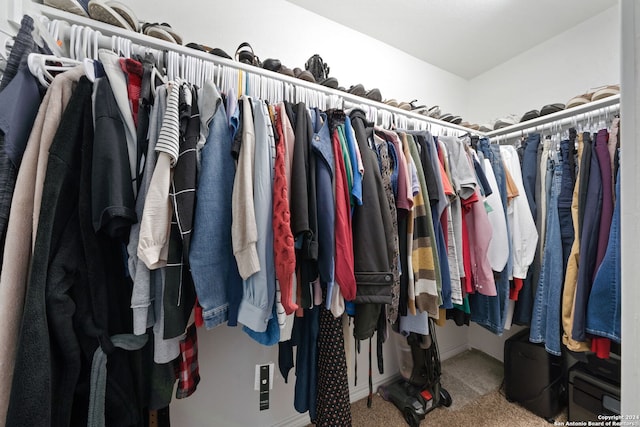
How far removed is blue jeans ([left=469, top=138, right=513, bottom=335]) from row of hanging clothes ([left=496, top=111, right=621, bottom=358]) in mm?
170

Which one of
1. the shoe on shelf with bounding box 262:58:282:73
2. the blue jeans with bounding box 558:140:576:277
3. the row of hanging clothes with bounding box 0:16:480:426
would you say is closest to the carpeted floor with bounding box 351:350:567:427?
the row of hanging clothes with bounding box 0:16:480:426

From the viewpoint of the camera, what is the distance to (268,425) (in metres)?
1.15

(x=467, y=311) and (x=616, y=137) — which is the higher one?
(x=616, y=137)

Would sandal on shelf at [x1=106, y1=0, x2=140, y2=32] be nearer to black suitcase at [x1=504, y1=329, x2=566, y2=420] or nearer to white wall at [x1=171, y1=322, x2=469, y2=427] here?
white wall at [x1=171, y1=322, x2=469, y2=427]

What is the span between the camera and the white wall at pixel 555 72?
129cm

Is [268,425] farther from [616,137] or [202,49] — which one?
[616,137]

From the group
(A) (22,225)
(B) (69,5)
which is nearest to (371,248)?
(A) (22,225)

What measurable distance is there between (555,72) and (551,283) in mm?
1429

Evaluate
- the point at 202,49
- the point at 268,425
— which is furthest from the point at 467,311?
the point at 202,49

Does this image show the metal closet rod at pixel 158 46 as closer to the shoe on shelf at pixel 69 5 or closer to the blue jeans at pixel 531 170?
the shoe on shelf at pixel 69 5

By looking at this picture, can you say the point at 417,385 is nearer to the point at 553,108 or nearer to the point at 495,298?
the point at 495,298

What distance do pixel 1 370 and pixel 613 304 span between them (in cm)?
175

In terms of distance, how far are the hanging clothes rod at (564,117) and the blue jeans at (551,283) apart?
226mm

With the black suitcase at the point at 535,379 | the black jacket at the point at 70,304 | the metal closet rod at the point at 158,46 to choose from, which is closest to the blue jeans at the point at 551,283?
the black suitcase at the point at 535,379
